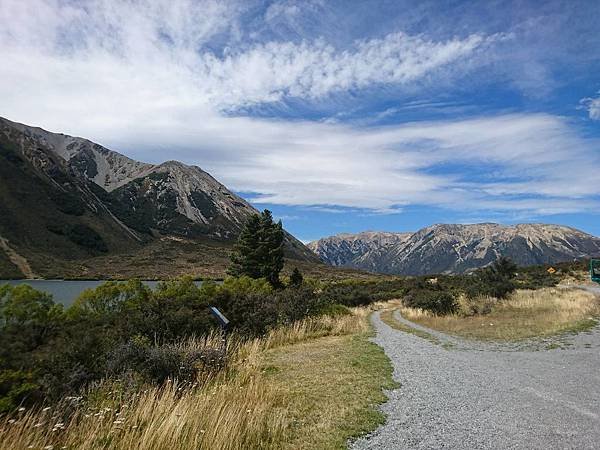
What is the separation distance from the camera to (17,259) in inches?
4338

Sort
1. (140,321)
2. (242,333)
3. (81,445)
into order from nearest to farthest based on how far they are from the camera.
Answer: (81,445), (140,321), (242,333)

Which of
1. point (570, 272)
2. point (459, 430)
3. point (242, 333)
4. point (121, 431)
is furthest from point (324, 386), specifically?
point (570, 272)

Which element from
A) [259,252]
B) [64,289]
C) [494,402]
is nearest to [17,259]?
[64,289]

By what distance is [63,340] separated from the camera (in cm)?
803

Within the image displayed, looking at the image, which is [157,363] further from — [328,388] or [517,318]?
[517,318]

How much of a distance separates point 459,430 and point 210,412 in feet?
11.5

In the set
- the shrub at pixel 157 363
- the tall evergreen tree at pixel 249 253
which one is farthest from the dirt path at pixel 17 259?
the shrub at pixel 157 363

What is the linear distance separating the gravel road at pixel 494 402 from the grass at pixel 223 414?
0.63 metres

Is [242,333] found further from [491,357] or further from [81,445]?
Result: [81,445]

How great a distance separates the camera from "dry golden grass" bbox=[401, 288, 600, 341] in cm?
1945

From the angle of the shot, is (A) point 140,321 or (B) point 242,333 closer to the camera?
(A) point 140,321

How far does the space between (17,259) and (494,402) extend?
4942 inches

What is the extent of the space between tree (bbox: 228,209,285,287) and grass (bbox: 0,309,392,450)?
1498 inches

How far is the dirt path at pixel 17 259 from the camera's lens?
101938mm
